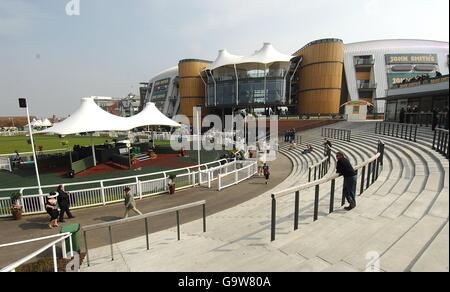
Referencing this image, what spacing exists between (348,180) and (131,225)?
21.8 ft

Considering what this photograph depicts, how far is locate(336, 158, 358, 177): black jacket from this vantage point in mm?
4938

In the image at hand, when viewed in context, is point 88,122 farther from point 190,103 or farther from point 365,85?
point 365,85

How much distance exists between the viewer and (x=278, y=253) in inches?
135

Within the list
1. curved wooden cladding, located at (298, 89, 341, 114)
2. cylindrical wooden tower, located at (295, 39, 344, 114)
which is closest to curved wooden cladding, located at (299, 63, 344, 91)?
cylindrical wooden tower, located at (295, 39, 344, 114)

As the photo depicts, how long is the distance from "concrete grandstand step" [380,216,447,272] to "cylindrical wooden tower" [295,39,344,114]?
45.0 metres

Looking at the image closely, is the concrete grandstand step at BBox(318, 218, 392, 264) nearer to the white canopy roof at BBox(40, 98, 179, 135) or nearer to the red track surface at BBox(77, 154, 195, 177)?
the red track surface at BBox(77, 154, 195, 177)

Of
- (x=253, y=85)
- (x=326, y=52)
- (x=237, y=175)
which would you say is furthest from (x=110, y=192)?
(x=326, y=52)

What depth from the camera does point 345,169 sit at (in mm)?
4996

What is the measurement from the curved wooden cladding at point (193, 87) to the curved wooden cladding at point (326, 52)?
28042 millimetres

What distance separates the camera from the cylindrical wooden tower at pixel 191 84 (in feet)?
194

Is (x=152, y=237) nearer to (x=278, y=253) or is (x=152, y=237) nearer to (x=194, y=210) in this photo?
(x=194, y=210)

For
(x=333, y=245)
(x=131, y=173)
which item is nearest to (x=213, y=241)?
(x=333, y=245)

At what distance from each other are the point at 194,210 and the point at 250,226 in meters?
3.53

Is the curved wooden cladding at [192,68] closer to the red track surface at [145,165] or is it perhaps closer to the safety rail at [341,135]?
the safety rail at [341,135]
